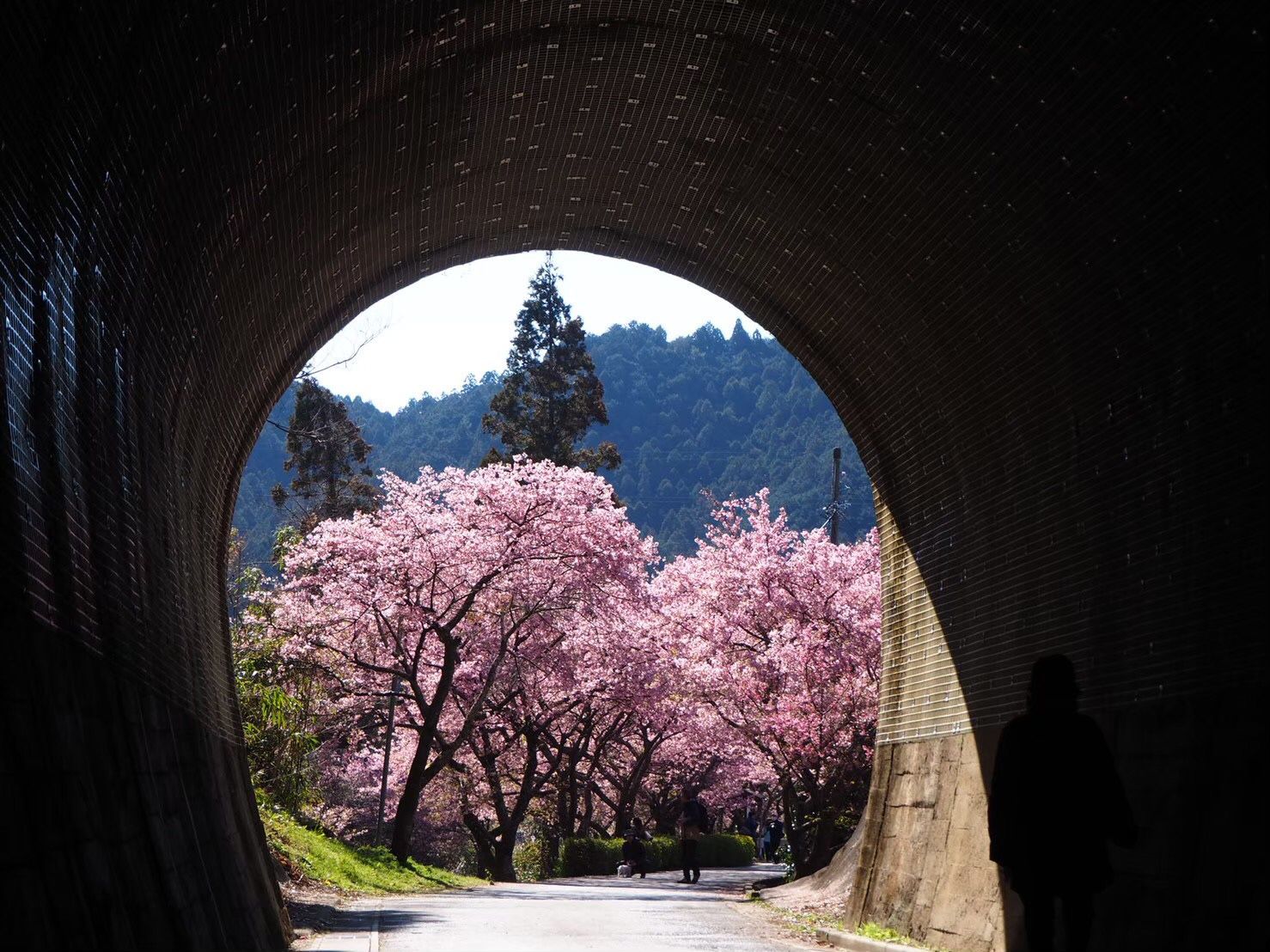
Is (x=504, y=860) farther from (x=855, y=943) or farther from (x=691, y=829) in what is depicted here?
(x=855, y=943)

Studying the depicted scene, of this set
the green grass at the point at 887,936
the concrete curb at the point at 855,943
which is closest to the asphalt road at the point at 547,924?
the concrete curb at the point at 855,943

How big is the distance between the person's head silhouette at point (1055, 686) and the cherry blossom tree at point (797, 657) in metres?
18.2

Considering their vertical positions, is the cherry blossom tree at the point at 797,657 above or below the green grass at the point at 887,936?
above

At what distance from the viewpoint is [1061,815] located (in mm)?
6273

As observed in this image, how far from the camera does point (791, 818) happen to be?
92.2 ft

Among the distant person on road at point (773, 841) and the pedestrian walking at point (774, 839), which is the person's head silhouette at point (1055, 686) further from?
the pedestrian walking at point (774, 839)

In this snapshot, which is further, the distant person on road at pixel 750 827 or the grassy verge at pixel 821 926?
the distant person on road at pixel 750 827

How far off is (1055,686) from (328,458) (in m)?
61.3

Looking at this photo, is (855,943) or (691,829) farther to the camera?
Answer: (691,829)

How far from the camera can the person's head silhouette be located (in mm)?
6375

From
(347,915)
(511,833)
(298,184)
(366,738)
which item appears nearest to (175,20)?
(298,184)

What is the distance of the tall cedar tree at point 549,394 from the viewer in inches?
2501

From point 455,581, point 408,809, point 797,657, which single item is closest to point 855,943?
point 797,657

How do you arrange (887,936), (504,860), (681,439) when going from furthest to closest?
(681,439) → (504,860) → (887,936)
